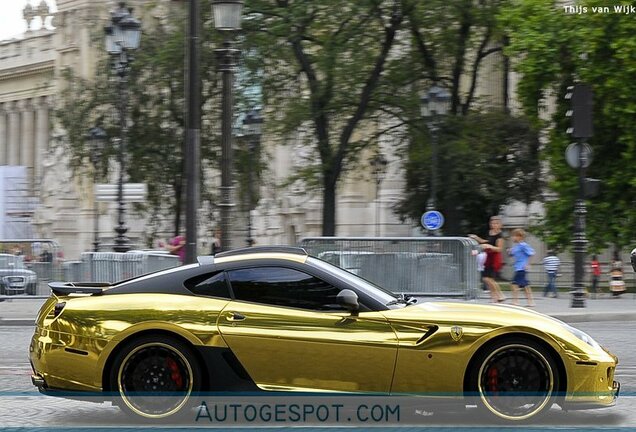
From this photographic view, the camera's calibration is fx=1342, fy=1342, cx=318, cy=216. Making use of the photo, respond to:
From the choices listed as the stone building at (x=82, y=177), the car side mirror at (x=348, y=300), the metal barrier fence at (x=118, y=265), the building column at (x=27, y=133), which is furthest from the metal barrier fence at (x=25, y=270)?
the building column at (x=27, y=133)

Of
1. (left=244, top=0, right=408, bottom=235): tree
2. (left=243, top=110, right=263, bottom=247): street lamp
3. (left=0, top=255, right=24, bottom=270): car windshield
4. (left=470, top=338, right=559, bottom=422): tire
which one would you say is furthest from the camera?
(left=243, top=110, right=263, bottom=247): street lamp

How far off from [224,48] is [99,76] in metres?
27.9

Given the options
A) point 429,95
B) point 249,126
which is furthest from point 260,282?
point 249,126

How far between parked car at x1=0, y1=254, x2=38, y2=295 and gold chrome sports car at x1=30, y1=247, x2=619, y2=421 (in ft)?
58.8

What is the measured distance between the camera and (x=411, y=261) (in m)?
23.7

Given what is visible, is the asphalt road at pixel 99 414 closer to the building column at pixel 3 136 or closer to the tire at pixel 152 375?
the tire at pixel 152 375

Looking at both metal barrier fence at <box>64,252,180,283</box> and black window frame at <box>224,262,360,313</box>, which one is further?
metal barrier fence at <box>64,252,180,283</box>

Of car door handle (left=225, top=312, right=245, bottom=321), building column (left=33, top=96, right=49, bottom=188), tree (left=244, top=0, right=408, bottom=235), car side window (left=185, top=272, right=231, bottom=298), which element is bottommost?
car door handle (left=225, top=312, right=245, bottom=321)

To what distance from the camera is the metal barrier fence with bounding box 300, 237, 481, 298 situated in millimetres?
23531

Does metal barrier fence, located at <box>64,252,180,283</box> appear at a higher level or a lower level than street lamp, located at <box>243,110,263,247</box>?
lower

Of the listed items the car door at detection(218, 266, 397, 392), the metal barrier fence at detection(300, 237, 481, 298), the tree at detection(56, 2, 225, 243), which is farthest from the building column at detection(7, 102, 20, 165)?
the car door at detection(218, 266, 397, 392)

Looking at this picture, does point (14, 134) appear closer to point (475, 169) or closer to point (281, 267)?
point (475, 169)

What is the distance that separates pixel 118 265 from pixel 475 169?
20864mm

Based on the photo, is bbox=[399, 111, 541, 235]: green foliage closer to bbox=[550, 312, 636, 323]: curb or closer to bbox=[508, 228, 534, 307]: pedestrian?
bbox=[508, 228, 534, 307]: pedestrian
